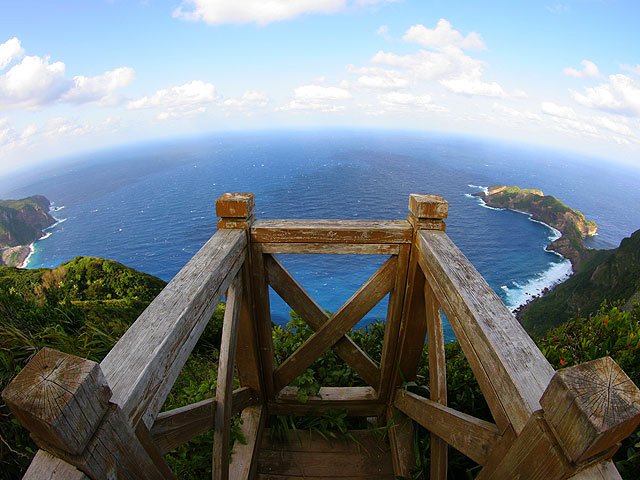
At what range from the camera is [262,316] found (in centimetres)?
298

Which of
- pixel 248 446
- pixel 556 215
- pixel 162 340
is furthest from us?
pixel 556 215

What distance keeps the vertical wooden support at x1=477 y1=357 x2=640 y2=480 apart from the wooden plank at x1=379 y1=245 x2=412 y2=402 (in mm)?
1685

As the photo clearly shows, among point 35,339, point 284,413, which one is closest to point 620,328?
point 284,413

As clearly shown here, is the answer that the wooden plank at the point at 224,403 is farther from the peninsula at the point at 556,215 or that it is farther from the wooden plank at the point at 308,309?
the peninsula at the point at 556,215

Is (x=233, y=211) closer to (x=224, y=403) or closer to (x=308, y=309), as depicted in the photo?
(x=308, y=309)

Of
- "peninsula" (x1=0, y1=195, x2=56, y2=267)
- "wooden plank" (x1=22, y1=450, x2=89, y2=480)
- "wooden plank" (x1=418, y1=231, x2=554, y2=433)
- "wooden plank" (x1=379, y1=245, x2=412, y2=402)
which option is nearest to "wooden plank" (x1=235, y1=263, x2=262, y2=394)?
"wooden plank" (x1=379, y1=245, x2=412, y2=402)

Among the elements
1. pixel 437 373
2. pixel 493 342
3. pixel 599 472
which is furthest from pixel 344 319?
pixel 599 472

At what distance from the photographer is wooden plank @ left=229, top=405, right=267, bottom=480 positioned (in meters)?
2.95

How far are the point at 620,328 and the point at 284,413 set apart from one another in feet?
12.6

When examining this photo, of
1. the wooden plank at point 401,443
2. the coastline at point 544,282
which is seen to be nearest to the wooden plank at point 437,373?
the wooden plank at point 401,443

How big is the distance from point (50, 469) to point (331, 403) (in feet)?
9.78

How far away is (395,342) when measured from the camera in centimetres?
315

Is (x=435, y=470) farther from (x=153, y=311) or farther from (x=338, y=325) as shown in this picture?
(x=153, y=311)

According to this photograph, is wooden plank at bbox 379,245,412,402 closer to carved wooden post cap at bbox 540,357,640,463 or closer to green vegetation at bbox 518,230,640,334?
carved wooden post cap at bbox 540,357,640,463
